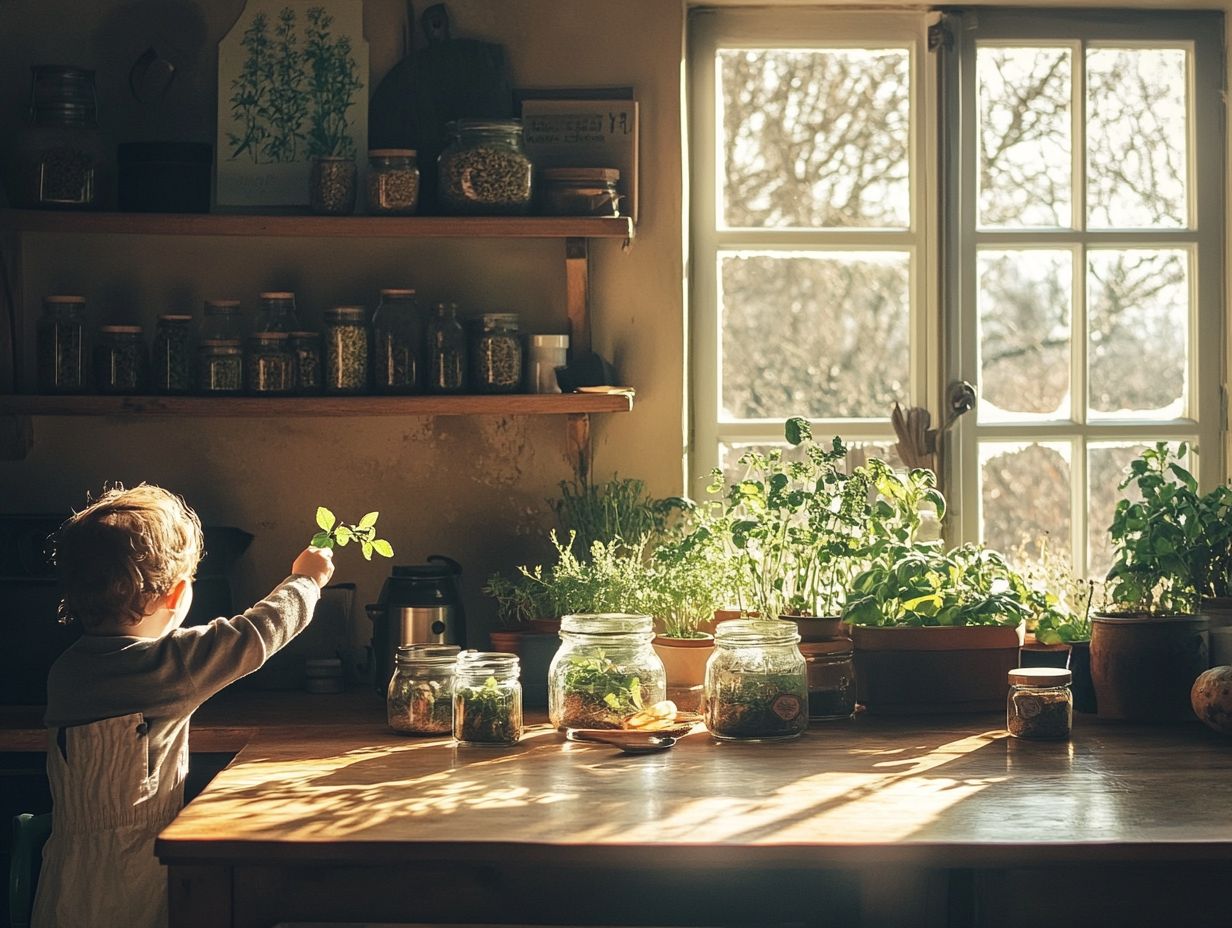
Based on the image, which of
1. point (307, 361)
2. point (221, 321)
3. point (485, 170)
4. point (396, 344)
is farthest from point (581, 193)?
point (221, 321)

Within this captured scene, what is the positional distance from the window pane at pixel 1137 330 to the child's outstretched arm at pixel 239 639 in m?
1.87

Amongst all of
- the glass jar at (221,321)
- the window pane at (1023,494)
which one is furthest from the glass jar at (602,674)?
the window pane at (1023,494)

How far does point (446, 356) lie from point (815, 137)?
101cm

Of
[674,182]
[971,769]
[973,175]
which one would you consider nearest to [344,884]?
[971,769]

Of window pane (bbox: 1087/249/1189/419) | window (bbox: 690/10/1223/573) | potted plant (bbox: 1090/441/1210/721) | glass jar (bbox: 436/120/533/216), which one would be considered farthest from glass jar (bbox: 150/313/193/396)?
window pane (bbox: 1087/249/1189/419)

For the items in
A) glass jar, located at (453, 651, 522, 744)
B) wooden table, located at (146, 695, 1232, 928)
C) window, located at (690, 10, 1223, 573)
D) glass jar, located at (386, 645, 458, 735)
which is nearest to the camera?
wooden table, located at (146, 695, 1232, 928)

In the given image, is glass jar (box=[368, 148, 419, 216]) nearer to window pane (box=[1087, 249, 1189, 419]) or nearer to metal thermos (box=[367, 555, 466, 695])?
metal thermos (box=[367, 555, 466, 695])

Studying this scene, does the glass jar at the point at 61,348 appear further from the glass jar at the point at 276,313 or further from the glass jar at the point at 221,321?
the glass jar at the point at 276,313

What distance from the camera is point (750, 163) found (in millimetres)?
3049

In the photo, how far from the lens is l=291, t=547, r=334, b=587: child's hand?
2311 millimetres

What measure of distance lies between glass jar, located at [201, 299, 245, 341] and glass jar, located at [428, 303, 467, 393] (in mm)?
396

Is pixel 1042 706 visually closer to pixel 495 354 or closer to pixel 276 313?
pixel 495 354

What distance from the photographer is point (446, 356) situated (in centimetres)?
269

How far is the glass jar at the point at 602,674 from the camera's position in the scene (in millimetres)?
2291
